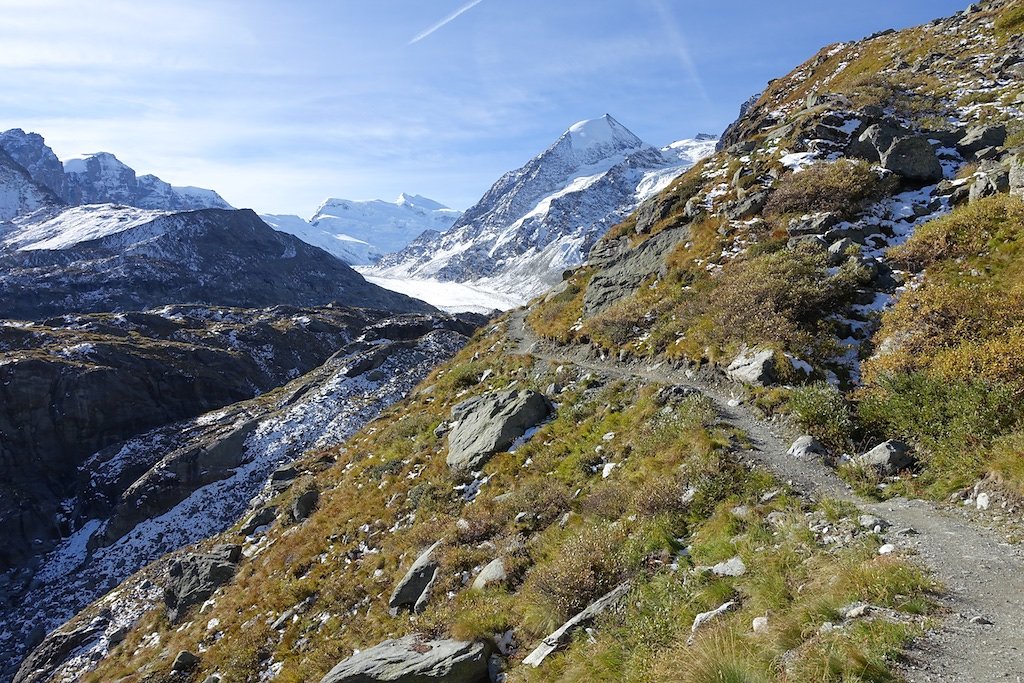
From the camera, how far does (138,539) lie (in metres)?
42.0

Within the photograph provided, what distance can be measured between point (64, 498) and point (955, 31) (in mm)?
96765

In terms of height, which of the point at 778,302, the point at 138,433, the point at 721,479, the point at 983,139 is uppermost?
the point at 983,139

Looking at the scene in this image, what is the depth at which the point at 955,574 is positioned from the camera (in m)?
6.00

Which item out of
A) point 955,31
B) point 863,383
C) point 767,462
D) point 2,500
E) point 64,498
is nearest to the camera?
point 767,462

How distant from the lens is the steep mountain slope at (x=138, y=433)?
4141cm

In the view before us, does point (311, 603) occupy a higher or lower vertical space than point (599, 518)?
lower

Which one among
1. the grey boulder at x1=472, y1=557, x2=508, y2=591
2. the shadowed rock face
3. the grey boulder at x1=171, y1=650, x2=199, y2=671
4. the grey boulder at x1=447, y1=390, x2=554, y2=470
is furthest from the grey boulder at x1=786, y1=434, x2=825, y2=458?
the shadowed rock face

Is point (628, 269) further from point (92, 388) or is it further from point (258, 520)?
point (92, 388)

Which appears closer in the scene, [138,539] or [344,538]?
[344,538]

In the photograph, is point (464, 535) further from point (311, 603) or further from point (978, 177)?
point (978, 177)

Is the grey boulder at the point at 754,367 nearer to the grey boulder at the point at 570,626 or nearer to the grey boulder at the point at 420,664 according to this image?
the grey boulder at the point at 570,626

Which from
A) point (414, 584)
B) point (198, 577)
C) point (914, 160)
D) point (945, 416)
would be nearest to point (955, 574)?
point (945, 416)

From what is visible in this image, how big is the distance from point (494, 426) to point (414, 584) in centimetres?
691

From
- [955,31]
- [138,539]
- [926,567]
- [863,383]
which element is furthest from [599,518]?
[955,31]
